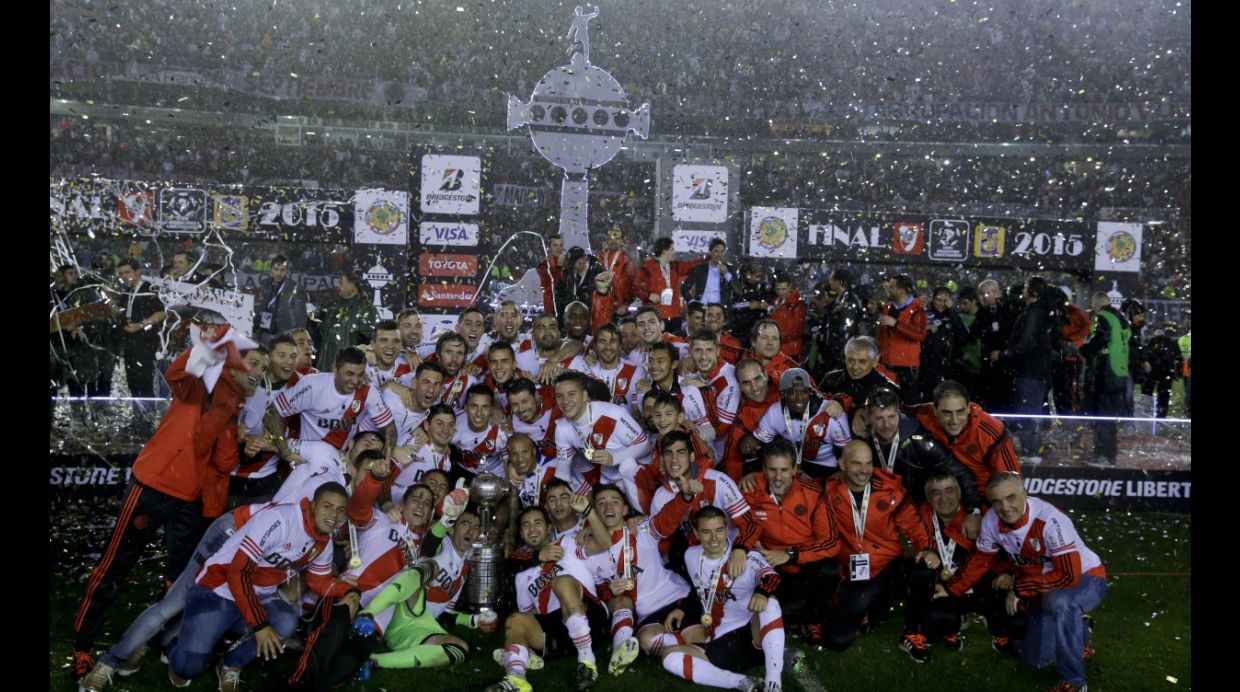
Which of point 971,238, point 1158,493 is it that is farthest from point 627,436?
point 971,238

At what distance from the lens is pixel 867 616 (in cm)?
442

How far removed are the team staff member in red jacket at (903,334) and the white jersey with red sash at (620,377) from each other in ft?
8.77

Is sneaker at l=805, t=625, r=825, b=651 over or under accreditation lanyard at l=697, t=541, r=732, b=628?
under

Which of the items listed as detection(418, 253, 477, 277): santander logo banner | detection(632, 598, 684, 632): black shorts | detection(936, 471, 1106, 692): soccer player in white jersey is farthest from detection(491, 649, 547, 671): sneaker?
detection(418, 253, 477, 277): santander logo banner

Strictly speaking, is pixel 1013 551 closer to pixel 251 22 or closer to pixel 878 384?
pixel 878 384

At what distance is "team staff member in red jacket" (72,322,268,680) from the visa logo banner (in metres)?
6.83

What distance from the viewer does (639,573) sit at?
4270 mm

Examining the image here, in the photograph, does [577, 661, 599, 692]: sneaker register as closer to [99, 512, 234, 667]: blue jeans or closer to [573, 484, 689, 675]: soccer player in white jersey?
[573, 484, 689, 675]: soccer player in white jersey

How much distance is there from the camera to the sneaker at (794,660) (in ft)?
13.0

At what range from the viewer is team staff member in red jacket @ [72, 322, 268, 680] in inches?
149

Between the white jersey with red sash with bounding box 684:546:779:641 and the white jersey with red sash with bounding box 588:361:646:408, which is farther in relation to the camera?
the white jersey with red sash with bounding box 588:361:646:408

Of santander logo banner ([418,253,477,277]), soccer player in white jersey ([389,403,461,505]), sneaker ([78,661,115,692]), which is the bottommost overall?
sneaker ([78,661,115,692])

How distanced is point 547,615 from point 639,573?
446 millimetres
